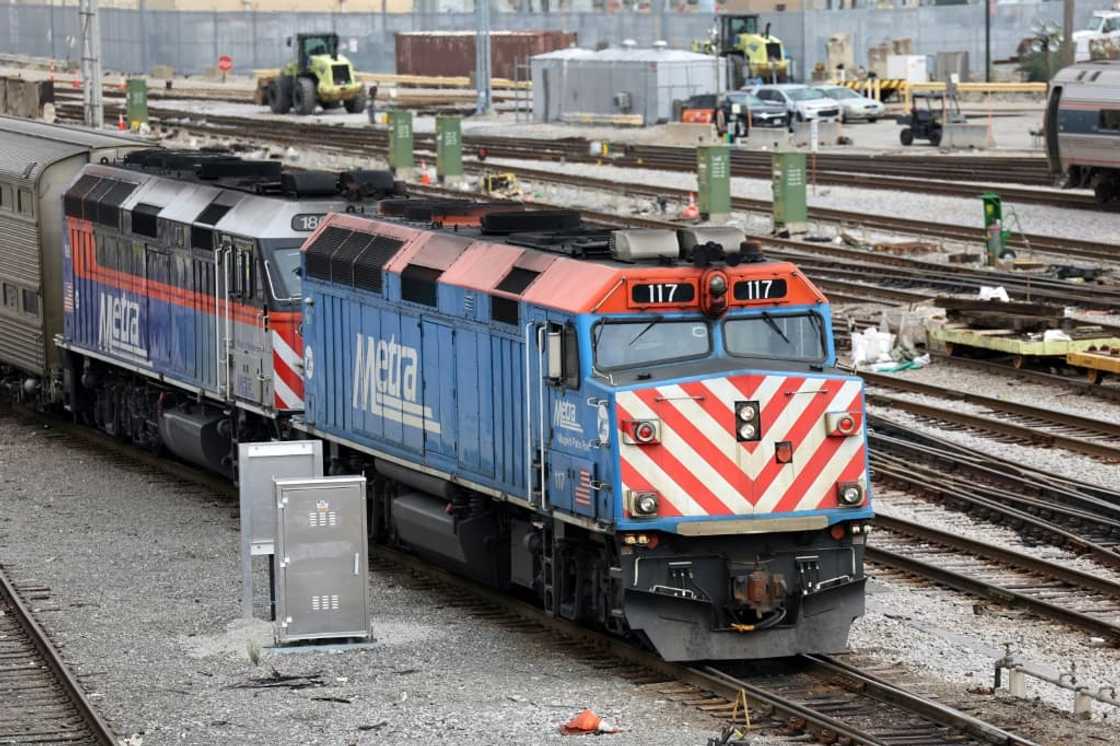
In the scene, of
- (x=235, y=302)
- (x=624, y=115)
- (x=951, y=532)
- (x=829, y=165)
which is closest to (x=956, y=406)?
(x=951, y=532)

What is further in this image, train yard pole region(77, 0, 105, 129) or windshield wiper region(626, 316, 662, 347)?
train yard pole region(77, 0, 105, 129)

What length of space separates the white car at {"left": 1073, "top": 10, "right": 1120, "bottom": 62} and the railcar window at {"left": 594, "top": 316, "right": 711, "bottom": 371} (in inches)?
2583

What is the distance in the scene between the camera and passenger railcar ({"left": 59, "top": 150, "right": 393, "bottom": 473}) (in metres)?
20.4

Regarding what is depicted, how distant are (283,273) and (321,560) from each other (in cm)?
557

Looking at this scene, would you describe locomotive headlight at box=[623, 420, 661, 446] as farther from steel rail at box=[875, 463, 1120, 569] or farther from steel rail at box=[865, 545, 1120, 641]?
steel rail at box=[875, 463, 1120, 569]

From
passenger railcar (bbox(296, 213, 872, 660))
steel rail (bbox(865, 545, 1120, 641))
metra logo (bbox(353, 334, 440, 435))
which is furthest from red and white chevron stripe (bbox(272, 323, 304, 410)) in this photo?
steel rail (bbox(865, 545, 1120, 641))

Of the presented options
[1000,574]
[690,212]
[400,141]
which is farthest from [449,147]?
[1000,574]

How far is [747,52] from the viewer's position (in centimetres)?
7894

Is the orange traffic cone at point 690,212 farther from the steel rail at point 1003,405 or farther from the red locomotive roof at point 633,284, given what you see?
the red locomotive roof at point 633,284

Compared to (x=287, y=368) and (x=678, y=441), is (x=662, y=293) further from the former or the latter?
(x=287, y=368)

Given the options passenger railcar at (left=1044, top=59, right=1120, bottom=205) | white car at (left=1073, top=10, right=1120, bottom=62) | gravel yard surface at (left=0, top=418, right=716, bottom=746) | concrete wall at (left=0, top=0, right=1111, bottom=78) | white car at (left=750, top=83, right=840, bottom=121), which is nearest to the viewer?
gravel yard surface at (left=0, top=418, right=716, bottom=746)

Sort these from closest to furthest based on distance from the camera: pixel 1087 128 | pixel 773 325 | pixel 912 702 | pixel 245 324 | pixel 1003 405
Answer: pixel 912 702
pixel 773 325
pixel 245 324
pixel 1003 405
pixel 1087 128

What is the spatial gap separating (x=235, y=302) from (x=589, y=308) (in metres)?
7.76

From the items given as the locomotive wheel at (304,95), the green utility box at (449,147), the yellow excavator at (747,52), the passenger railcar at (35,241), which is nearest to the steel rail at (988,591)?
the passenger railcar at (35,241)
